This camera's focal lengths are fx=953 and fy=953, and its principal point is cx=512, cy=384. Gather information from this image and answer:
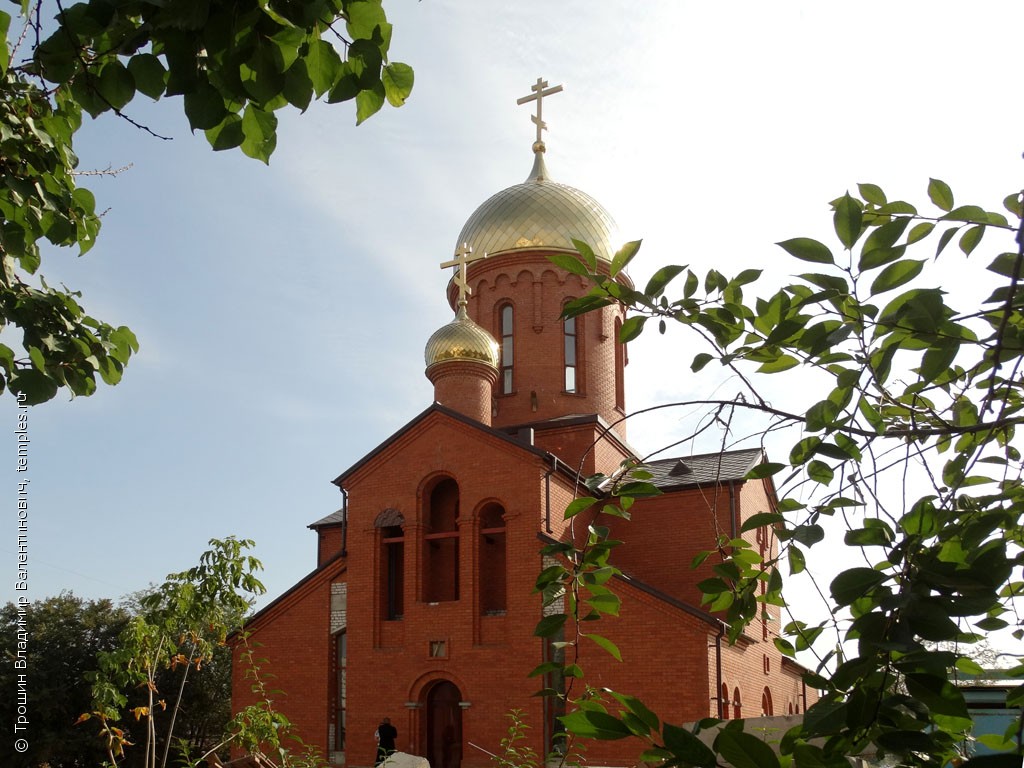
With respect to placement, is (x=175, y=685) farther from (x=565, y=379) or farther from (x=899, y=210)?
(x=899, y=210)

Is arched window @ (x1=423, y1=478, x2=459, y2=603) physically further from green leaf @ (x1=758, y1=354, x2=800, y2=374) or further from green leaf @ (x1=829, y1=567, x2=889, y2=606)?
green leaf @ (x1=829, y1=567, x2=889, y2=606)

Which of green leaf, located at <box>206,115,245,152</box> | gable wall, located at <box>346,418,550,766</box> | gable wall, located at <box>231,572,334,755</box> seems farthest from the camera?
gable wall, located at <box>231,572,334,755</box>

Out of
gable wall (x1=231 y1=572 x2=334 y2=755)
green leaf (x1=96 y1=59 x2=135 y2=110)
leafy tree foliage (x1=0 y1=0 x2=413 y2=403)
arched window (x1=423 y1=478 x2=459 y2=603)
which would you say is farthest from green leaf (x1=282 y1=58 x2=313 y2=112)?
gable wall (x1=231 y1=572 x2=334 y2=755)

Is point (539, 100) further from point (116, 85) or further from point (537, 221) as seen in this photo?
point (116, 85)

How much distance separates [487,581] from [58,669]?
1180 centimetres

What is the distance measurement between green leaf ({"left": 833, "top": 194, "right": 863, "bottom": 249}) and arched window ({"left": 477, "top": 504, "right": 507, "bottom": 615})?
1293cm

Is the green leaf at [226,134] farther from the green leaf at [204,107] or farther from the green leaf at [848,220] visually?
the green leaf at [848,220]

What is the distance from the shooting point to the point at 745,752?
4.44 feet

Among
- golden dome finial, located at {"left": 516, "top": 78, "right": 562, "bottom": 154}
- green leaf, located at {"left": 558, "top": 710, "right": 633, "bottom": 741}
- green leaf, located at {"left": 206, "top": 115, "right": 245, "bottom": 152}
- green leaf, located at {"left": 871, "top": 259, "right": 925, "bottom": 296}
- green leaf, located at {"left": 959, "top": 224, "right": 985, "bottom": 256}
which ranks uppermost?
golden dome finial, located at {"left": 516, "top": 78, "right": 562, "bottom": 154}

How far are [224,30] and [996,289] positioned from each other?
1446 mm

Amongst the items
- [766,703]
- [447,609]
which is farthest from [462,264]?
[766,703]

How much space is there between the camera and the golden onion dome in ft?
60.2

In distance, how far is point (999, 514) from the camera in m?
1.51

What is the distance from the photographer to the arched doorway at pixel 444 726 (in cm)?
1383
